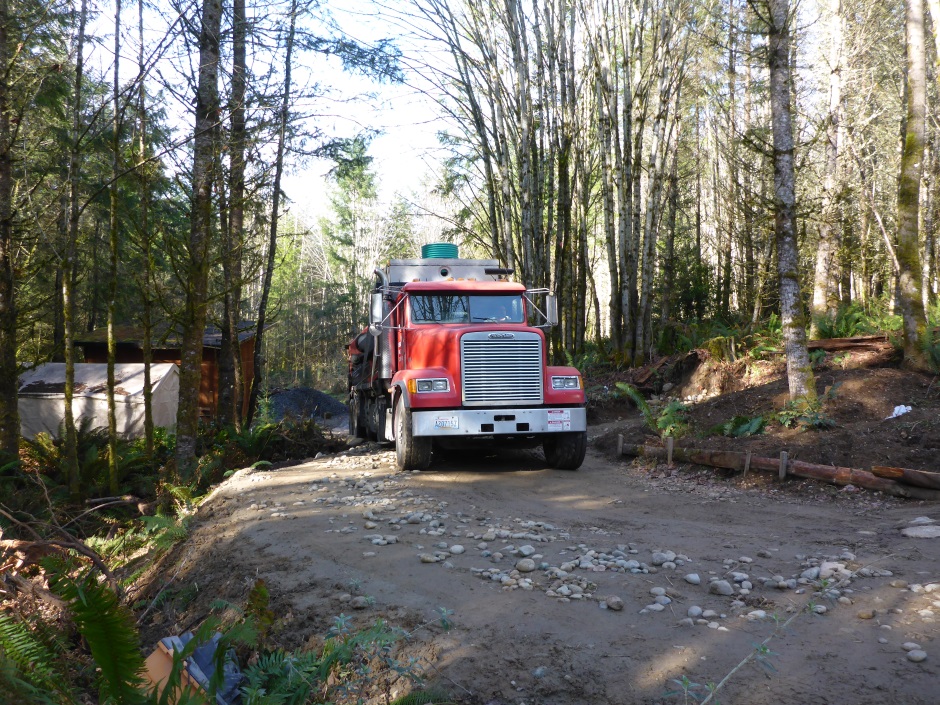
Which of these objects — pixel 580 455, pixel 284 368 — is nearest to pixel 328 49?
pixel 580 455

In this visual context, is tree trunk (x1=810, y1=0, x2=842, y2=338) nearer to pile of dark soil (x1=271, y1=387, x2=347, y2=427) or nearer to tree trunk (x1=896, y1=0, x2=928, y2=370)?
tree trunk (x1=896, y1=0, x2=928, y2=370)

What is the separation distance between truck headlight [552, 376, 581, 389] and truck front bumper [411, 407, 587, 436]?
33 cm

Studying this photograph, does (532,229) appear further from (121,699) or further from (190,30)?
(121,699)

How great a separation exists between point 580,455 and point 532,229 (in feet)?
26.2

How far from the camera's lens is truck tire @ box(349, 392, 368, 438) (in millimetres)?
13859

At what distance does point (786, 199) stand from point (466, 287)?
4.57m

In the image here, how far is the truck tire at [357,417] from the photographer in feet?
45.5

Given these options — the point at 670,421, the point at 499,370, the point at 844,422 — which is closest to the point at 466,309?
the point at 499,370

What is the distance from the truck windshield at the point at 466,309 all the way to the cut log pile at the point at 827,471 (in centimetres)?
291

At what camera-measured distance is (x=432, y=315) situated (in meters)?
10.1

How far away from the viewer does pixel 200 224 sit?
31.1ft

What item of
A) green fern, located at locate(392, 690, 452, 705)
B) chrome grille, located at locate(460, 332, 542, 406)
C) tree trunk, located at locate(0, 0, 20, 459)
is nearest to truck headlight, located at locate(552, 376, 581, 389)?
chrome grille, located at locate(460, 332, 542, 406)

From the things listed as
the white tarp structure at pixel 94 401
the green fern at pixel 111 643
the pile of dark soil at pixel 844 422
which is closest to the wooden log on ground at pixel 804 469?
the pile of dark soil at pixel 844 422

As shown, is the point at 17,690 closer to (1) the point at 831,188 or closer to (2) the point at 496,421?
(2) the point at 496,421
